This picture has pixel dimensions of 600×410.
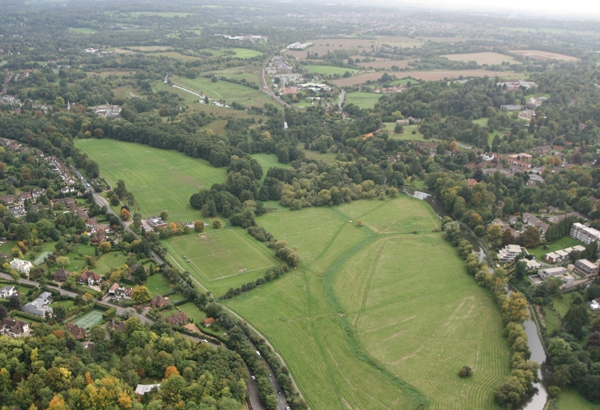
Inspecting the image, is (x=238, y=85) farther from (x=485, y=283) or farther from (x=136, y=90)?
(x=485, y=283)

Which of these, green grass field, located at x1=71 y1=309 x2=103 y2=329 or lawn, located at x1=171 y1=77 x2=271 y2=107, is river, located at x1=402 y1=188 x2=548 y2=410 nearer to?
green grass field, located at x1=71 y1=309 x2=103 y2=329

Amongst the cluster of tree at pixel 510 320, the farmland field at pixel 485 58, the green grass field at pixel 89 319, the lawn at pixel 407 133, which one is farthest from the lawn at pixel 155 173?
the farmland field at pixel 485 58

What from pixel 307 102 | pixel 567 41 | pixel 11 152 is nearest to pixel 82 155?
pixel 11 152

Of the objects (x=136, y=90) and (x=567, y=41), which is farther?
(x=567, y=41)

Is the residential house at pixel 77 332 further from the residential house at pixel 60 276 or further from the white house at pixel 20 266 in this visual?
the white house at pixel 20 266

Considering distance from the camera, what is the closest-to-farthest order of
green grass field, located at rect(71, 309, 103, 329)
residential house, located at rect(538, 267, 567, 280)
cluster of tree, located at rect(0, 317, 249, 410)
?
cluster of tree, located at rect(0, 317, 249, 410)
green grass field, located at rect(71, 309, 103, 329)
residential house, located at rect(538, 267, 567, 280)

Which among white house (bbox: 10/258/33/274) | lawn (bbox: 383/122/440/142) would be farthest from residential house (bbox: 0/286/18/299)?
lawn (bbox: 383/122/440/142)
